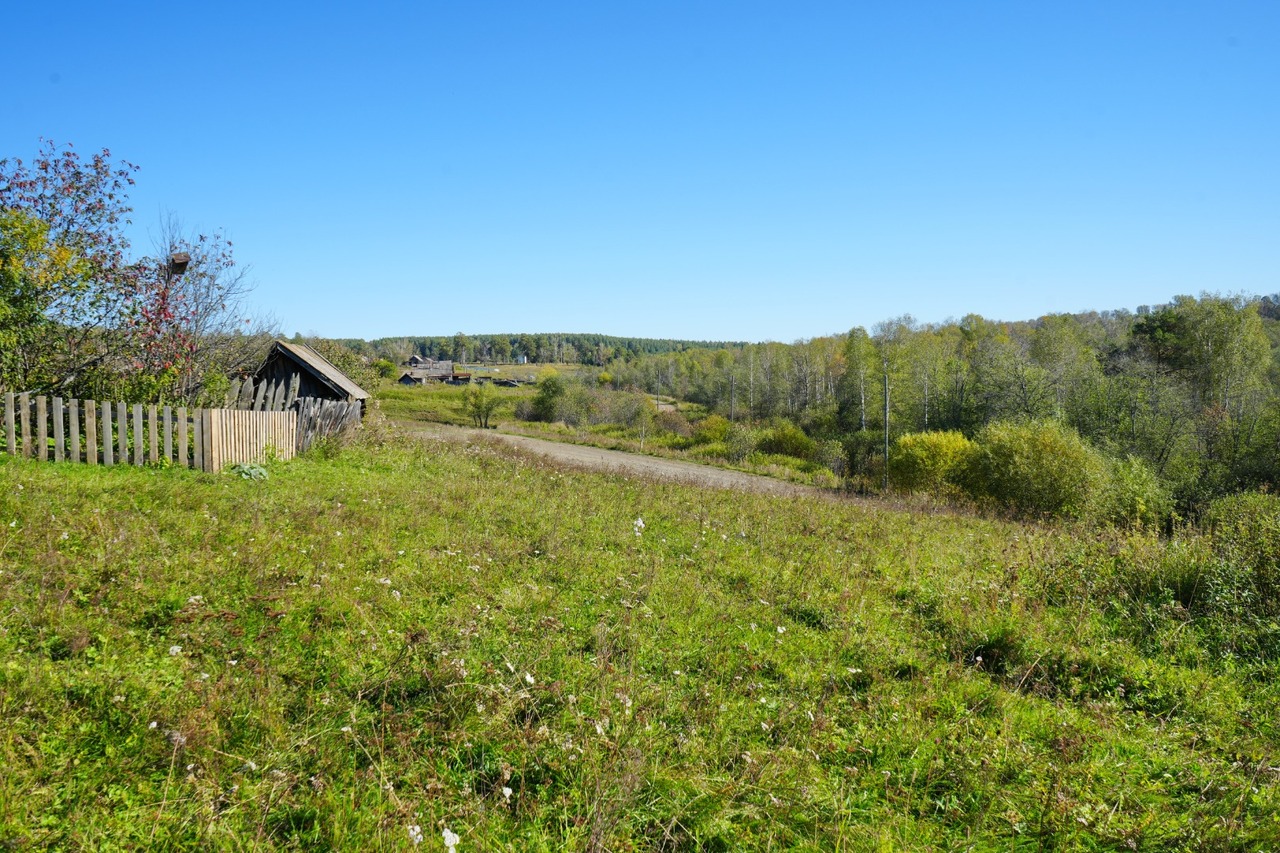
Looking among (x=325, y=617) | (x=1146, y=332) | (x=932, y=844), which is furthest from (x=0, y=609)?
(x=1146, y=332)

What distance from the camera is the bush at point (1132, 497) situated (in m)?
22.6

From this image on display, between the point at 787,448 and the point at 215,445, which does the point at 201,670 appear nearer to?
the point at 215,445

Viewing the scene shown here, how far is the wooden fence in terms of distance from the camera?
8875mm

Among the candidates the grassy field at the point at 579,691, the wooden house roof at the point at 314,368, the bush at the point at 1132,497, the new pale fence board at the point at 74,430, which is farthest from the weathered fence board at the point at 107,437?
the bush at the point at 1132,497

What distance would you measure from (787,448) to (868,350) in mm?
11912

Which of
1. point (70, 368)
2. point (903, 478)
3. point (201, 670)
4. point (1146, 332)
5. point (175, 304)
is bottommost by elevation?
point (903, 478)

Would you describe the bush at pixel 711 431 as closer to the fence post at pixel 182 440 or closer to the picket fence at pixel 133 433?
the picket fence at pixel 133 433

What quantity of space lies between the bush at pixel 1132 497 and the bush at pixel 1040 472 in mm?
444

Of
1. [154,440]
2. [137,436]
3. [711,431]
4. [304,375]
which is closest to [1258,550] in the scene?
[154,440]

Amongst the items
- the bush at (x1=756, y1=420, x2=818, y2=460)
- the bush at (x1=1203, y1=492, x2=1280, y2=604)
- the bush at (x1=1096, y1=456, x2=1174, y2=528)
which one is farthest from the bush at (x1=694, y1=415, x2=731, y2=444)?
the bush at (x1=1203, y1=492, x2=1280, y2=604)

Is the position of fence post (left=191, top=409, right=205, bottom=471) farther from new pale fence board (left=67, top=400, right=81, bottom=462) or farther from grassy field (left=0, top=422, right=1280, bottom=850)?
grassy field (left=0, top=422, right=1280, bottom=850)

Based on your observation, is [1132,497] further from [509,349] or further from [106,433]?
[509,349]

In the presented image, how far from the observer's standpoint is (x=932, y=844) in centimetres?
324

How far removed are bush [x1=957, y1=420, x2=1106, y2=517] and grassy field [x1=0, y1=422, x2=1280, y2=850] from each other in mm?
18605
